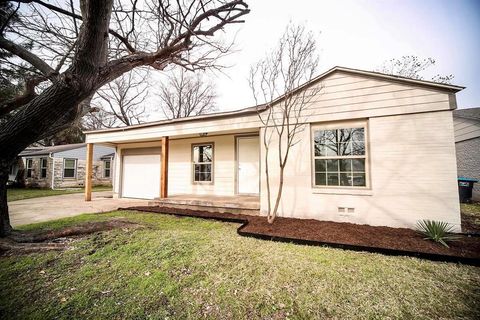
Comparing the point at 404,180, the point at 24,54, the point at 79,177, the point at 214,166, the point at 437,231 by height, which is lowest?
the point at 437,231

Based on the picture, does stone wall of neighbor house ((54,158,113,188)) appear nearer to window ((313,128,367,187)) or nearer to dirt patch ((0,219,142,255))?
dirt patch ((0,219,142,255))

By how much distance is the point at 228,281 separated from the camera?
2500 millimetres

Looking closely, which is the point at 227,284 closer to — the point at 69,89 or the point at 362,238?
the point at 362,238

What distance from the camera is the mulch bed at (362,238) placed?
3.09m

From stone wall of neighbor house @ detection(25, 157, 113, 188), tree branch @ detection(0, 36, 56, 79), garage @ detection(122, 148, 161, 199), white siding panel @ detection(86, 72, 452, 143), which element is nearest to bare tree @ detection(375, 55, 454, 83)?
white siding panel @ detection(86, 72, 452, 143)

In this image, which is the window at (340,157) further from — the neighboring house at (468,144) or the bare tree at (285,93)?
the neighboring house at (468,144)

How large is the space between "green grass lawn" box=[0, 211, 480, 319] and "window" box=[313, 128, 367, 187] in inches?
80.7

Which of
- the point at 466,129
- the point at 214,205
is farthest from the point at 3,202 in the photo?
the point at 466,129

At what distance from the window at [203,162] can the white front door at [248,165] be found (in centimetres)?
132

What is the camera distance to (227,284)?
7.98 feet

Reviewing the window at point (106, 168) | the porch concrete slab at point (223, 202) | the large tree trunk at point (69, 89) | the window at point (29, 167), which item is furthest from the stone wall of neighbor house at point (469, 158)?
the window at point (29, 167)

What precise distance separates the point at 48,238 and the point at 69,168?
17.0 m

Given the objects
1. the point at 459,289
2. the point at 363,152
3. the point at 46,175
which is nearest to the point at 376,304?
the point at 459,289

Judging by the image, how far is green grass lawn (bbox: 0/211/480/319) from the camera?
198 cm
